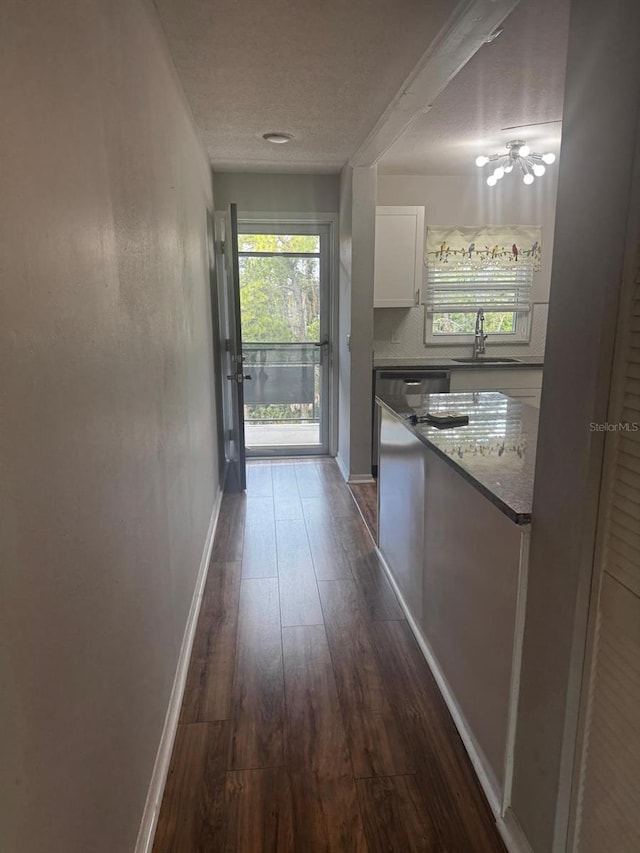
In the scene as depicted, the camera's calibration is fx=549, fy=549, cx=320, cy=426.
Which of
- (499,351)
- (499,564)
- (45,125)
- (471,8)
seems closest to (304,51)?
(471,8)

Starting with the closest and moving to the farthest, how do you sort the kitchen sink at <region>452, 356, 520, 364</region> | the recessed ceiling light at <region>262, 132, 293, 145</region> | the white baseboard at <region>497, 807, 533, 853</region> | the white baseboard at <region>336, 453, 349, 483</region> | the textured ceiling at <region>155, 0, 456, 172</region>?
the white baseboard at <region>497, 807, 533, 853</region>
the textured ceiling at <region>155, 0, 456, 172</region>
the recessed ceiling light at <region>262, 132, 293, 145</region>
the white baseboard at <region>336, 453, 349, 483</region>
the kitchen sink at <region>452, 356, 520, 364</region>

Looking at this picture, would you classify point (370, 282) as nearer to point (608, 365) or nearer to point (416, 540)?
point (416, 540)

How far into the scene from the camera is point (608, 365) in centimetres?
102

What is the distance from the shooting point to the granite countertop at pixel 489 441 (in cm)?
149

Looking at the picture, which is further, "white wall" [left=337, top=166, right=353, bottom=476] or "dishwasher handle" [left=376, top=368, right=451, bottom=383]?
"dishwasher handle" [left=376, top=368, right=451, bottom=383]

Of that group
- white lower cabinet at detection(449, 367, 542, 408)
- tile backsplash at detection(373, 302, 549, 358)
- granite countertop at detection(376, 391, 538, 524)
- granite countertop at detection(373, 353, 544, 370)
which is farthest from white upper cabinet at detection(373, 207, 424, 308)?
granite countertop at detection(376, 391, 538, 524)

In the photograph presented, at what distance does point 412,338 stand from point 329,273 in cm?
92

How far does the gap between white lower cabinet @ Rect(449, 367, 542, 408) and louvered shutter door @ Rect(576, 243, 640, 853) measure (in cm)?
341

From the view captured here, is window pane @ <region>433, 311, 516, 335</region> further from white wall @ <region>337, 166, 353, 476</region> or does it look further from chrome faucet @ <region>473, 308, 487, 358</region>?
white wall @ <region>337, 166, 353, 476</region>

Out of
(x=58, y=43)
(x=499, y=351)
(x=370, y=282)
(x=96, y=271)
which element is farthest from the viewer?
(x=499, y=351)

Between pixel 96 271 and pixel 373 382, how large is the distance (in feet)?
10.7

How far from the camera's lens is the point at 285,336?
488 centimetres

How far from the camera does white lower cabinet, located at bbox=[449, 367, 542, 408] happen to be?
4398 millimetres

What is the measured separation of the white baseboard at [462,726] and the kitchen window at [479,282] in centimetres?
306
